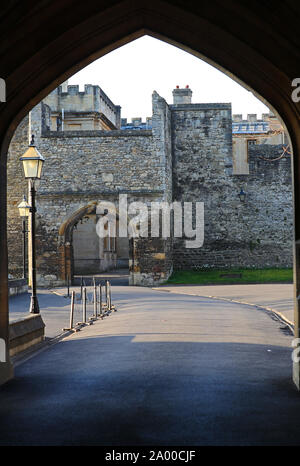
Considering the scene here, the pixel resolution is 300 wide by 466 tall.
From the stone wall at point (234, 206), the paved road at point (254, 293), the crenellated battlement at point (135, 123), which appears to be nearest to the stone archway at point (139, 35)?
the paved road at point (254, 293)

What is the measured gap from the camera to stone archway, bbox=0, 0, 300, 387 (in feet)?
19.0

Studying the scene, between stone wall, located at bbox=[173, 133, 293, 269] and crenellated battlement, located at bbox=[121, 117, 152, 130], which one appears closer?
stone wall, located at bbox=[173, 133, 293, 269]

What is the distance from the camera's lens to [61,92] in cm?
3941

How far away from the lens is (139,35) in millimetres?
7109

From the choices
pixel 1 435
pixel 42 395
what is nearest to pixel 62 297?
pixel 42 395

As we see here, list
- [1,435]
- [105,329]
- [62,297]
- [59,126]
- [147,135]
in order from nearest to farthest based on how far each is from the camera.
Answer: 1. [1,435]
2. [105,329]
3. [62,297]
4. [147,135]
5. [59,126]

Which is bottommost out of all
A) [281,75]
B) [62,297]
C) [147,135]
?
[62,297]

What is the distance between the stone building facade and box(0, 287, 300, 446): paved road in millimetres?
15217

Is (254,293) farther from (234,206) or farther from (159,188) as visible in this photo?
(234,206)

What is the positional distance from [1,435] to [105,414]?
958 millimetres

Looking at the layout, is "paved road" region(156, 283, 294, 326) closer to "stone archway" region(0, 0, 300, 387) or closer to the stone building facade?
the stone building facade

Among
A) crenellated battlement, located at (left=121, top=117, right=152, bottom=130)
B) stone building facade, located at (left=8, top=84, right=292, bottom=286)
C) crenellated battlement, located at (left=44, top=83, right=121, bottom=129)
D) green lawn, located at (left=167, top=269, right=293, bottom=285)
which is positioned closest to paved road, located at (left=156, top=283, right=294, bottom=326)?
green lawn, located at (left=167, top=269, right=293, bottom=285)

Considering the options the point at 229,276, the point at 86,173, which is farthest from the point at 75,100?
the point at 229,276

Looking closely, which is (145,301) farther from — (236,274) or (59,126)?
(59,126)
